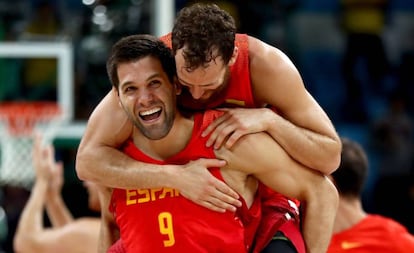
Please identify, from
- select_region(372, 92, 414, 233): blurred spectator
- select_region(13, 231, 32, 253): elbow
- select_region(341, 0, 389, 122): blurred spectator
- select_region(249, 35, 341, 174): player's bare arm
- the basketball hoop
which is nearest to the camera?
Answer: select_region(249, 35, 341, 174): player's bare arm

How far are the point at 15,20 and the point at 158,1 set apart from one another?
209 centimetres

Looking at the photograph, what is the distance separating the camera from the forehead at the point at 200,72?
8.55 feet

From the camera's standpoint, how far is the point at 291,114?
9.36 feet

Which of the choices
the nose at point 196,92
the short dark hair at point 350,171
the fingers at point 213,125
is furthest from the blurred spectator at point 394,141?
the nose at point 196,92

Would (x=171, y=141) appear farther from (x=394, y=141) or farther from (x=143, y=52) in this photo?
(x=394, y=141)

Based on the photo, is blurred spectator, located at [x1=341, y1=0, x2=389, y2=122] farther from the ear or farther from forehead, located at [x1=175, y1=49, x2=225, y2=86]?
forehead, located at [x1=175, y1=49, x2=225, y2=86]

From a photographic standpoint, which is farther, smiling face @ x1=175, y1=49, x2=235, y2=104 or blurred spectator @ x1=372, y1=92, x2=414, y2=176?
blurred spectator @ x1=372, y1=92, x2=414, y2=176

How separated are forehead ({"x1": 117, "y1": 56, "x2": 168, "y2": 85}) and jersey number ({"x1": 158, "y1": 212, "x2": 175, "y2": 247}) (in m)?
0.43

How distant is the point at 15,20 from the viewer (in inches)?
285

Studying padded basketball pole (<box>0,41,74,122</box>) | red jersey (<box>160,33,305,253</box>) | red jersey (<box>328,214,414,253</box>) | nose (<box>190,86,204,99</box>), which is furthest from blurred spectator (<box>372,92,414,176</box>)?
nose (<box>190,86,204,99</box>)

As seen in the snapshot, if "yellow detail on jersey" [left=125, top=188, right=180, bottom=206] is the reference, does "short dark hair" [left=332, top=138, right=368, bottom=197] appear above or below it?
below

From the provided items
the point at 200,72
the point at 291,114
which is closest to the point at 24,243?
the point at 291,114

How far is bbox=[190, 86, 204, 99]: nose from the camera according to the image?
2.67 metres

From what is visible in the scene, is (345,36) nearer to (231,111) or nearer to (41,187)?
(41,187)
